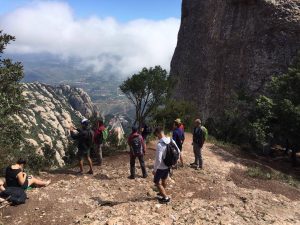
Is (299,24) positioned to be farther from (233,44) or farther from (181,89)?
(181,89)

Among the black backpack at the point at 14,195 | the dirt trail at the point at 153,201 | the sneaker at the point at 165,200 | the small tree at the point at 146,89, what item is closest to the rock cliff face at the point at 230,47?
the small tree at the point at 146,89

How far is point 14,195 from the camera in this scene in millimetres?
12797

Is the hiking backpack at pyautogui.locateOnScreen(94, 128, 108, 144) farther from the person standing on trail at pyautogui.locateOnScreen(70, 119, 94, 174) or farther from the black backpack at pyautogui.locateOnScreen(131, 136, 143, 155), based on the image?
the black backpack at pyautogui.locateOnScreen(131, 136, 143, 155)

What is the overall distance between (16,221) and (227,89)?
1273 inches

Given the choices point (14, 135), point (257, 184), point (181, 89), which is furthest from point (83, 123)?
point (181, 89)

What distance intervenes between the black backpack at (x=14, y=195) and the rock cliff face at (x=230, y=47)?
Answer: 28660 mm

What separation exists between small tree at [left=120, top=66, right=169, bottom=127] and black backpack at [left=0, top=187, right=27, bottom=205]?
14.5 m

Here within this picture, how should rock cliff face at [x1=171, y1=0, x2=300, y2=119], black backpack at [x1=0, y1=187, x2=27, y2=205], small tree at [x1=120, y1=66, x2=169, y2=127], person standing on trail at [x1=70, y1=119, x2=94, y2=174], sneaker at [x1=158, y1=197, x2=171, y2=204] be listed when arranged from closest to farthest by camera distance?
1. black backpack at [x1=0, y1=187, x2=27, y2=205]
2. sneaker at [x1=158, y1=197, x2=171, y2=204]
3. person standing on trail at [x1=70, y1=119, x2=94, y2=174]
4. small tree at [x1=120, y1=66, x2=169, y2=127]
5. rock cliff face at [x1=171, y1=0, x2=300, y2=119]

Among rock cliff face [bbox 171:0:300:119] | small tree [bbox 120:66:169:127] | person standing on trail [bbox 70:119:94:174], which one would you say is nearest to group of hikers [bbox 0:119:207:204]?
person standing on trail [bbox 70:119:94:174]

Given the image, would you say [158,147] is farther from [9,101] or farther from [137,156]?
[9,101]

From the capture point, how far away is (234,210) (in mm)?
12969

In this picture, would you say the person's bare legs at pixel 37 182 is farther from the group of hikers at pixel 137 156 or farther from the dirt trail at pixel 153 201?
the dirt trail at pixel 153 201

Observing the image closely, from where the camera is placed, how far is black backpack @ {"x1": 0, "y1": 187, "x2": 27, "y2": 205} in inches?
501

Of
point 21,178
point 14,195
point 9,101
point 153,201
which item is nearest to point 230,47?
point 9,101
